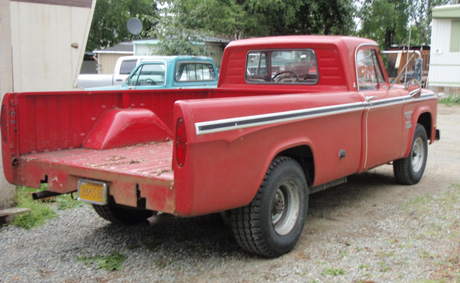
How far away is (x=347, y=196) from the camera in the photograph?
633 centimetres

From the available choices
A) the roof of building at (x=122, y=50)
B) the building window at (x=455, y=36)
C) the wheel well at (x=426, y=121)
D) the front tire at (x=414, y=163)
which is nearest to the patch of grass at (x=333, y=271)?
the front tire at (x=414, y=163)

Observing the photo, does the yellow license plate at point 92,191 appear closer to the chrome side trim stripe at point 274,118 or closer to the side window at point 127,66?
the chrome side trim stripe at point 274,118

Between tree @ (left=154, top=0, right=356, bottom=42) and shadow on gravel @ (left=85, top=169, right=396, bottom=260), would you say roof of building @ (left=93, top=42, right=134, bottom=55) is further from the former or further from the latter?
shadow on gravel @ (left=85, top=169, right=396, bottom=260)

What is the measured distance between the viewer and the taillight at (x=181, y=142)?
3.43 metres

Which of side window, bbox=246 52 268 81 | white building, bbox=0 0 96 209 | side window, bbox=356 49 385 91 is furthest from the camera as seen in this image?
white building, bbox=0 0 96 209

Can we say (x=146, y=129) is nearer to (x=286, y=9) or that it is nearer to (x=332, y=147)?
(x=332, y=147)

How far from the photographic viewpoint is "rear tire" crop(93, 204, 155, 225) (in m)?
5.01

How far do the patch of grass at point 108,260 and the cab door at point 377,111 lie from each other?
8.42 ft

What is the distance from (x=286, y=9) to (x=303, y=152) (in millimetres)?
16607

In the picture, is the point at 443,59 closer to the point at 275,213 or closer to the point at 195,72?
the point at 195,72

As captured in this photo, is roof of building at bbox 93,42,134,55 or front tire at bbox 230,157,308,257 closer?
front tire at bbox 230,157,308,257

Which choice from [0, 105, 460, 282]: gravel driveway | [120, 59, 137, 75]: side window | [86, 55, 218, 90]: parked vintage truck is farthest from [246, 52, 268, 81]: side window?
[120, 59, 137, 75]: side window

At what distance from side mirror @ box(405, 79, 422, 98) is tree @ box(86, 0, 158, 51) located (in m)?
30.0

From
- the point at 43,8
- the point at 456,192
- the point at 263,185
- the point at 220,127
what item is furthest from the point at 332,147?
the point at 43,8
